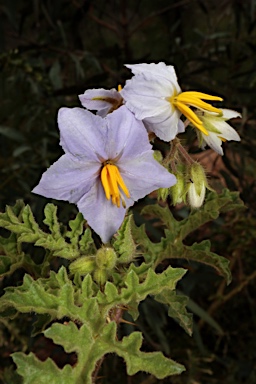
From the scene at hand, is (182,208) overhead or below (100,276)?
below

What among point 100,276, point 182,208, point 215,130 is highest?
point 215,130

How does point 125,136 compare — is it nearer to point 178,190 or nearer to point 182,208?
point 178,190

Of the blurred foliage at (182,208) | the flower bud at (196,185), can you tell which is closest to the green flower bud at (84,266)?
the flower bud at (196,185)

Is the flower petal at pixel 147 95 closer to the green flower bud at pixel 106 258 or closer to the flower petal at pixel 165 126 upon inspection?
the flower petal at pixel 165 126

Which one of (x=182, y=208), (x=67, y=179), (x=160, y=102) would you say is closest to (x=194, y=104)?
(x=160, y=102)

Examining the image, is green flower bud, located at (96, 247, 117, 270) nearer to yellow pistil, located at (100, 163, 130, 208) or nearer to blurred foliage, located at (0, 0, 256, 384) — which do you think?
yellow pistil, located at (100, 163, 130, 208)

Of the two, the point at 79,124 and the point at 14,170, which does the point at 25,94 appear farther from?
the point at 79,124

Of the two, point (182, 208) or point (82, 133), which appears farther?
point (182, 208)

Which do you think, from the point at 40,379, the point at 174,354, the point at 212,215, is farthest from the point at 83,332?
the point at 174,354
